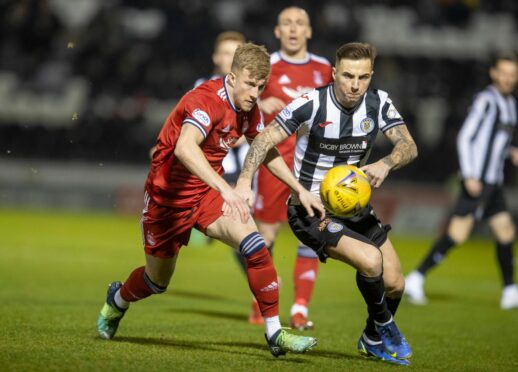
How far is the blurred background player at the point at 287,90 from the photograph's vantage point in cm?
809

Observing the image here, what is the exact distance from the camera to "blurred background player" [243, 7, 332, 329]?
8086mm

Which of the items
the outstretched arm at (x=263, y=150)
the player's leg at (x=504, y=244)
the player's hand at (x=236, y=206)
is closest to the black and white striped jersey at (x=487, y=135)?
the player's leg at (x=504, y=244)

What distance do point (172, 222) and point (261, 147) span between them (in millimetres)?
748

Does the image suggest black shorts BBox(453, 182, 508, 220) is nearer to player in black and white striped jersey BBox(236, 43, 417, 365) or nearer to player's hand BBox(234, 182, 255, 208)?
player in black and white striped jersey BBox(236, 43, 417, 365)

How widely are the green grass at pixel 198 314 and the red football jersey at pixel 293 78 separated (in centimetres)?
179

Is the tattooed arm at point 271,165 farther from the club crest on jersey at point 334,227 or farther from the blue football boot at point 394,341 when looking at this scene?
the blue football boot at point 394,341

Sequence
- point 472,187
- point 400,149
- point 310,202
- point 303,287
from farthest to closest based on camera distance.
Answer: point 472,187
point 303,287
point 400,149
point 310,202

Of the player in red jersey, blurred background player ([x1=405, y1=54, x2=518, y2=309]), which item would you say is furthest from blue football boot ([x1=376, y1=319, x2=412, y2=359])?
blurred background player ([x1=405, y1=54, x2=518, y2=309])

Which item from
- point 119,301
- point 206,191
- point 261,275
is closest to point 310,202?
point 261,275

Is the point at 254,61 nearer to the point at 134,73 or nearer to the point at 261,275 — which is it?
the point at 261,275

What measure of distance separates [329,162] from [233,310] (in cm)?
285

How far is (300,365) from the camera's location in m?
5.71

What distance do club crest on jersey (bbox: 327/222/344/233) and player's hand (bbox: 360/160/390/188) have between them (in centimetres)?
40

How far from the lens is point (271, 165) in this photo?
19.9 feet
